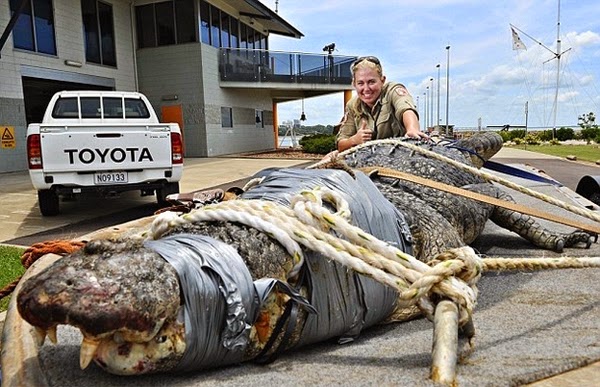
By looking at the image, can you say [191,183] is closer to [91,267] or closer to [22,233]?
[22,233]

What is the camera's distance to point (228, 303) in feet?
4.62

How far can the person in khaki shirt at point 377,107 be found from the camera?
365cm

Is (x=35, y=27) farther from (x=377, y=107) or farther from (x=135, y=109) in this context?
(x=377, y=107)

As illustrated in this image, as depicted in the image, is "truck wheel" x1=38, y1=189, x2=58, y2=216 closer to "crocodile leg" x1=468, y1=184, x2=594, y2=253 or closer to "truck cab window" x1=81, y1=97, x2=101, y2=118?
"truck cab window" x1=81, y1=97, x2=101, y2=118

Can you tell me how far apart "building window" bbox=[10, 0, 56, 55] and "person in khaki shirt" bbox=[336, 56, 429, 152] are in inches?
533

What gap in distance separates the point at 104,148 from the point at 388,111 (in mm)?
4082

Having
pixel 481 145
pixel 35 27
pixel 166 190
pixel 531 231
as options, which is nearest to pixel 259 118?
pixel 35 27

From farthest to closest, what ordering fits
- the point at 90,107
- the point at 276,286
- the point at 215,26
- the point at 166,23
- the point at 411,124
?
the point at 215,26 → the point at 166,23 → the point at 90,107 → the point at 411,124 → the point at 276,286

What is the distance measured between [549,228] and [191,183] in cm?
832

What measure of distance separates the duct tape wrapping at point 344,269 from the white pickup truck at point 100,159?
15.7ft

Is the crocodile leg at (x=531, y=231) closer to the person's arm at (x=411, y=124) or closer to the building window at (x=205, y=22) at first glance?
the person's arm at (x=411, y=124)

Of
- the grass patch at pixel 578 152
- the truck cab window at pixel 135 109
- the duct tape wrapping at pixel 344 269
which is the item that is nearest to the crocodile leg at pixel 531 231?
the duct tape wrapping at pixel 344 269

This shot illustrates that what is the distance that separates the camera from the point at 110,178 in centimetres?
648

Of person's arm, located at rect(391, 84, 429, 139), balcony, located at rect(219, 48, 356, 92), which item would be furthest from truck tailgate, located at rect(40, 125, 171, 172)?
balcony, located at rect(219, 48, 356, 92)
